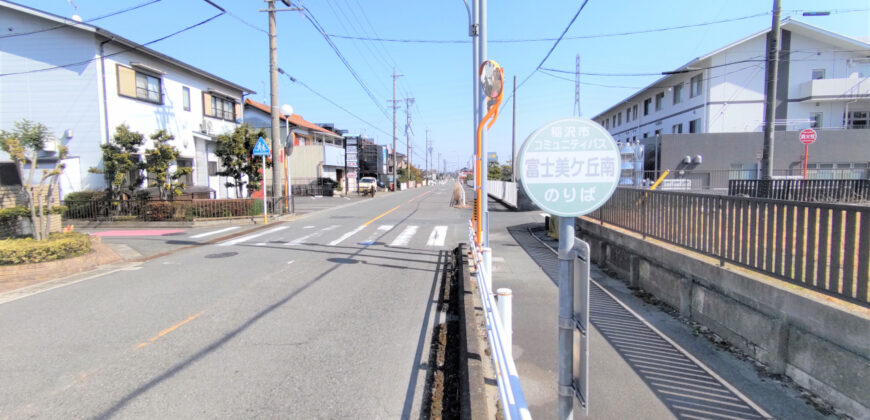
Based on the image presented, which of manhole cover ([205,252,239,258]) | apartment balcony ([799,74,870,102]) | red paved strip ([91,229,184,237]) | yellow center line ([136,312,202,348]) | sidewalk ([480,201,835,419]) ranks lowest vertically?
sidewalk ([480,201,835,419])

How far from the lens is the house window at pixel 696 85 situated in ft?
106

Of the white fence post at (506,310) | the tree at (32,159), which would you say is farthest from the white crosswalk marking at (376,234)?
the white fence post at (506,310)

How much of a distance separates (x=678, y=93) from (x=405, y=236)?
110ft

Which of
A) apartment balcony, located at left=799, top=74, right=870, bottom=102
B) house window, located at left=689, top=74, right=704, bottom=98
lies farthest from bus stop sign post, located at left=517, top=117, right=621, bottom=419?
apartment balcony, located at left=799, top=74, right=870, bottom=102

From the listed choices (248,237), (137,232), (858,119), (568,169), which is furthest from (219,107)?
(858,119)

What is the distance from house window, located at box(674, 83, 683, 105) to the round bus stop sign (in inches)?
1576

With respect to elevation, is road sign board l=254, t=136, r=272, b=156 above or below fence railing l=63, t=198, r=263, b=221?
above

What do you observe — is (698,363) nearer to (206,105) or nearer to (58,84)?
(58,84)

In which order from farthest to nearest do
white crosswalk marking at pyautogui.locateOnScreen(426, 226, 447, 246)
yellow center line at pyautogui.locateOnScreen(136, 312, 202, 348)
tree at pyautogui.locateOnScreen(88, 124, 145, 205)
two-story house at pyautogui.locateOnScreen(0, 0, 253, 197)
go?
two-story house at pyautogui.locateOnScreen(0, 0, 253, 197) → tree at pyautogui.locateOnScreen(88, 124, 145, 205) → white crosswalk marking at pyautogui.locateOnScreen(426, 226, 447, 246) → yellow center line at pyautogui.locateOnScreen(136, 312, 202, 348)

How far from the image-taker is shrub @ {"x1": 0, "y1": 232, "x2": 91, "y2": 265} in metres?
7.89

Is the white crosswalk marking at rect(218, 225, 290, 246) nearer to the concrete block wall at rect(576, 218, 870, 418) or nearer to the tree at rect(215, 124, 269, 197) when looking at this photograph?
the tree at rect(215, 124, 269, 197)

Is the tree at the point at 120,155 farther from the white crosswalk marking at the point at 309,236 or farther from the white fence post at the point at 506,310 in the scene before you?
the white fence post at the point at 506,310

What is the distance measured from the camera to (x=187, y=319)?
545 centimetres

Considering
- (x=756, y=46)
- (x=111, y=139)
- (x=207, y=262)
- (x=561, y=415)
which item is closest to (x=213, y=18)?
(x=111, y=139)
